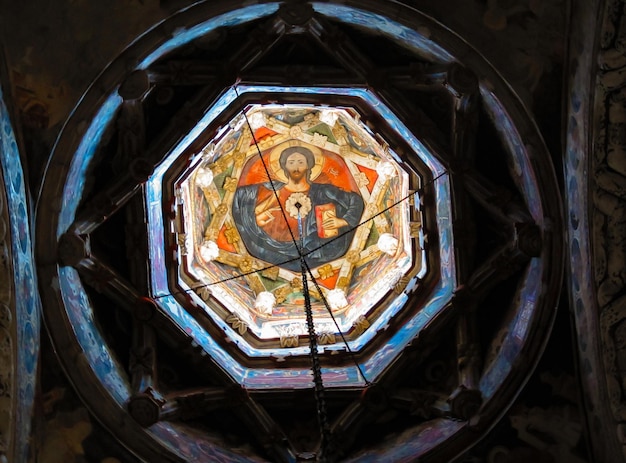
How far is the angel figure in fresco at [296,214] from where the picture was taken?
17.6m

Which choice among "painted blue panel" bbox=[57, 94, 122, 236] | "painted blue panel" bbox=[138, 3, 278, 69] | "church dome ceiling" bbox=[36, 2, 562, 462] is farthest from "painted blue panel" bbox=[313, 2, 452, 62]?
"painted blue panel" bbox=[57, 94, 122, 236]

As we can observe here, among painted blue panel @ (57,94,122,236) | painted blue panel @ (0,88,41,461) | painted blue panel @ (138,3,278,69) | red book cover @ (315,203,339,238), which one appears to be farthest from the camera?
red book cover @ (315,203,339,238)

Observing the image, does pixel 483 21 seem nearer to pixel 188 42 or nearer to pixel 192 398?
pixel 188 42

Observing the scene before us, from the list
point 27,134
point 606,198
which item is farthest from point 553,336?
point 27,134

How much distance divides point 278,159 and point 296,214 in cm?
113

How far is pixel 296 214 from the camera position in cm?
1817

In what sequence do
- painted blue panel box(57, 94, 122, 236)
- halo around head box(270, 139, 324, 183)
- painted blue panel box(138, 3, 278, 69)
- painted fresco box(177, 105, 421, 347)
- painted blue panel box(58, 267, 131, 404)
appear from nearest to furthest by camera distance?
painted blue panel box(138, 3, 278, 69) → painted blue panel box(57, 94, 122, 236) → painted blue panel box(58, 267, 131, 404) → painted fresco box(177, 105, 421, 347) → halo around head box(270, 139, 324, 183)

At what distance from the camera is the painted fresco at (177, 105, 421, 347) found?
51.2 feet

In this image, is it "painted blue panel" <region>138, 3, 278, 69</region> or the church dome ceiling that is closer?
"painted blue panel" <region>138, 3, 278, 69</region>

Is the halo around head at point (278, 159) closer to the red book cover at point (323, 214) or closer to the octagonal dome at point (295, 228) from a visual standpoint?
the octagonal dome at point (295, 228)

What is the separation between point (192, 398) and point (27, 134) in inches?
161

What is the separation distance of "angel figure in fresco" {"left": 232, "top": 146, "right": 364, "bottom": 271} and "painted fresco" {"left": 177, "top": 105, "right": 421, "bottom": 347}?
2 centimetres

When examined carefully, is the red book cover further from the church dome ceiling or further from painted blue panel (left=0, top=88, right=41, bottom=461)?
painted blue panel (left=0, top=88, right=41, bottom=461)

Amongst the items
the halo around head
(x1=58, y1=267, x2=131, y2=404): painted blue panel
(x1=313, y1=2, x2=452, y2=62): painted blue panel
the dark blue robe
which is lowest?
(x1=58, y1=267, x2=131, y2=404): painted blue panel
